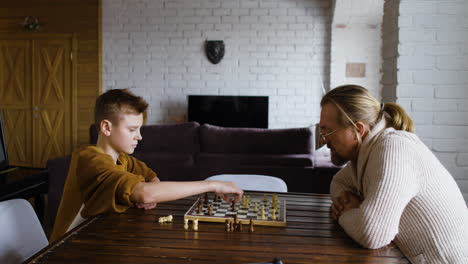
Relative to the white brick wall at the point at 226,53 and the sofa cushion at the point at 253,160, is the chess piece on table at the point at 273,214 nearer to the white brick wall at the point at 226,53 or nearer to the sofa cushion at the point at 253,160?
the sofa cushion at the point at 253,160

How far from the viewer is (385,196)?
3.91ft

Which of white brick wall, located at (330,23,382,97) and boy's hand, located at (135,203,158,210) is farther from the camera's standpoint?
white brick wall, located at (330,23,382,97)

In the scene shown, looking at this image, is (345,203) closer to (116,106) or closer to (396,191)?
(396,191)

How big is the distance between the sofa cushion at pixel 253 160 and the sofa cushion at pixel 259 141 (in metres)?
0.06

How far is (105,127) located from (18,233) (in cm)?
51

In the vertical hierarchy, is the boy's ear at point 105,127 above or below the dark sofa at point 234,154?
above

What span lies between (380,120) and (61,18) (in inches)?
267

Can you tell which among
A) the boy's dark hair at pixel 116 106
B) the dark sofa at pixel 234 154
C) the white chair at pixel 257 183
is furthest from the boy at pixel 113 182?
the dark sofa at pixel 234 154

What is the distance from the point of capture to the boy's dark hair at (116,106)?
66.6 inches

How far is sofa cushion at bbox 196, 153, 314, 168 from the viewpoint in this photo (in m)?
3.51

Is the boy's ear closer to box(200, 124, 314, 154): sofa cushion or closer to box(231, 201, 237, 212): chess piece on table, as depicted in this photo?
box(231, 201, 237, 212): chess piece on table

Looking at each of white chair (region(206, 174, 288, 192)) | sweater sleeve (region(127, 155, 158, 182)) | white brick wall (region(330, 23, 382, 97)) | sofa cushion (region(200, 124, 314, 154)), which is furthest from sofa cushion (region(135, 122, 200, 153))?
white brick wall (region(330, 23, 382, 97))

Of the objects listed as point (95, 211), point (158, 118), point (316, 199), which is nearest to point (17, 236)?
point (95, 211)

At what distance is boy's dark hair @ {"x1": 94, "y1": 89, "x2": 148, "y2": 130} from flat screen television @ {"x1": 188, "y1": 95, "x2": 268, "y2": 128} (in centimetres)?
491
